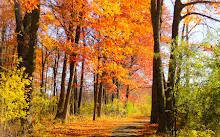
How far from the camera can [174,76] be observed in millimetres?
6320

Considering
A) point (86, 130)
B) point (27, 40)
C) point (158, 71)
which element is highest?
point (27, 40)

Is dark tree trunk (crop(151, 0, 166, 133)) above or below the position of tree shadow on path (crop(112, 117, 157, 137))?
above

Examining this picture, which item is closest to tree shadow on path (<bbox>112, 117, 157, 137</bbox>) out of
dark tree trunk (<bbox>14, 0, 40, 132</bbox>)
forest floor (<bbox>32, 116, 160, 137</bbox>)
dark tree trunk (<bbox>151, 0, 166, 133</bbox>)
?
forest floor (<bbox>32, 116, 160, 137</bbox>)

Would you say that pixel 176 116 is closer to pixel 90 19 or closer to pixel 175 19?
pixel 175 19

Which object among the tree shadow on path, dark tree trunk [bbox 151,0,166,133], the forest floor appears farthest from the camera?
the tree shadow on path

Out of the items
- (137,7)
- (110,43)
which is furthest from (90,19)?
(137,7)

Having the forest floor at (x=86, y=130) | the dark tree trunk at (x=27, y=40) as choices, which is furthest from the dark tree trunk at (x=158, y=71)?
the dark tree trunk at (x=27, y=40)

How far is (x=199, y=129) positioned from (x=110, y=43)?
7573mm

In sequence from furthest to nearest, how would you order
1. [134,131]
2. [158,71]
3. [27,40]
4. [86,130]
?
[86,130]
[134,131]
[158,71]
[27,40]

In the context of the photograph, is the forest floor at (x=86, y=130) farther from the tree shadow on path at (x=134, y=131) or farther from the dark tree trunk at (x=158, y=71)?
the dark tree trunk at (x=158, y=71)

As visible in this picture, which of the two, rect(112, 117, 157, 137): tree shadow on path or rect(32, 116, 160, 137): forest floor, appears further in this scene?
rect(112, 117, 157, 137): tree shadow on path

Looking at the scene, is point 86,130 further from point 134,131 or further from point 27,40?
point 27,40

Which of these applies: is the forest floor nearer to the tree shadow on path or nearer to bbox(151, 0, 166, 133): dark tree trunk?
the tree shadow on path

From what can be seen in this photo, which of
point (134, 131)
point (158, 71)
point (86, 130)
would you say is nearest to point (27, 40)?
point (86, 130)
